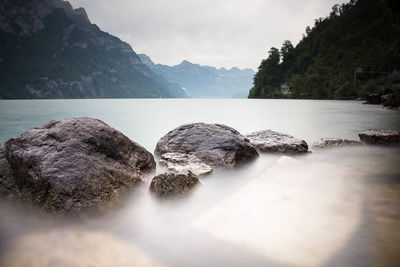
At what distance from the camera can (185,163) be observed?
17.0ft

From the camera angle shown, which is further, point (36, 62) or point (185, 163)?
point (36, 62)

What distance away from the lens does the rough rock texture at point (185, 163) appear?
15.9 feet

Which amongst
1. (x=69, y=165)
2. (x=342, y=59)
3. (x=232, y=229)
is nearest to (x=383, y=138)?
(x=232, y=229)

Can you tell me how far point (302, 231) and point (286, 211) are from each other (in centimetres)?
49

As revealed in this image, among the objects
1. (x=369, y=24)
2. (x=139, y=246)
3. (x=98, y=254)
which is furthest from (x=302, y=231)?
(x=369, y=24)

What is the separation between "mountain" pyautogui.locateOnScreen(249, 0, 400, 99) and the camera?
60469 mm

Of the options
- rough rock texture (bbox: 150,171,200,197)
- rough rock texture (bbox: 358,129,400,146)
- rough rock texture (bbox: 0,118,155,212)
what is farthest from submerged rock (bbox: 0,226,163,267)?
rough rock texture (bbox: 358,129,400,146)

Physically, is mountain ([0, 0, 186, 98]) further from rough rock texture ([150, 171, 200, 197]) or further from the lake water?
the lake water

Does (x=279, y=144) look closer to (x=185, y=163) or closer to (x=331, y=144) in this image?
(x=331, y=144)

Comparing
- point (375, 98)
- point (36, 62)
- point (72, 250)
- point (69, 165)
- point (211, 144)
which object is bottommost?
point (72, 250)

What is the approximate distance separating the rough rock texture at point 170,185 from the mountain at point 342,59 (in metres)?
53.7

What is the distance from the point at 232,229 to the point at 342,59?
9057 cm

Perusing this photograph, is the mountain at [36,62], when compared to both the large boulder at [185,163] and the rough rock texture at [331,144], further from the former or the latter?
the rough rock texture at [331,144]

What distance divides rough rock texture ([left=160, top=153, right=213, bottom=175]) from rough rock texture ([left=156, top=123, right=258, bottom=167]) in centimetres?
30
